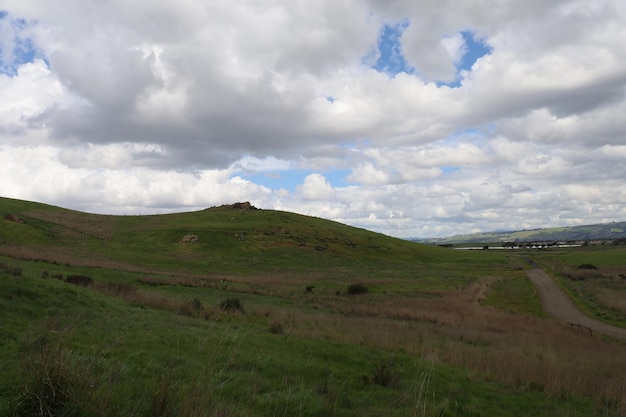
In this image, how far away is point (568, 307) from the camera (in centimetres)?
4128

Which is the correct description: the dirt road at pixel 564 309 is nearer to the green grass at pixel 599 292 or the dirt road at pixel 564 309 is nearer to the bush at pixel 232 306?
the green grass at pixel 599 292

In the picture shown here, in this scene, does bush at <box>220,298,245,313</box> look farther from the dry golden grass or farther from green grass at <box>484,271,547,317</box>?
green grass at <box>484,271,547,317</box>

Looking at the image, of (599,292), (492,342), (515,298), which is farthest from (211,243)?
(492,342)

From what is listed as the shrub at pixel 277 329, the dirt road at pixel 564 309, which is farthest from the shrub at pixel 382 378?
the dirt road at pixel 564 309

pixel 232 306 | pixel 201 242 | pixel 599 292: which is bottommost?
pixel 599 292

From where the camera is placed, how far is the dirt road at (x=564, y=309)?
30.5 m

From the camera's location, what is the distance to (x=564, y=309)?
4025 cm

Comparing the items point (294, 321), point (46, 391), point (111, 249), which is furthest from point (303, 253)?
point (46, 391)

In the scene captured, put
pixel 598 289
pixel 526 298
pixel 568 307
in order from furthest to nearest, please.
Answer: pixel 598 289, pixel 526 298, pixel 568 307

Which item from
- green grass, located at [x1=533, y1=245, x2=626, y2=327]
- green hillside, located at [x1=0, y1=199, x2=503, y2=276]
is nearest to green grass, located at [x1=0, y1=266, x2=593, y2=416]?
green grass, located at [x1=533, y1=245, x2=626, y2=327]

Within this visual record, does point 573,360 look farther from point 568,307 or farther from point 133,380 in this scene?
point 568,307

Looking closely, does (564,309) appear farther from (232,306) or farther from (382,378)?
(382,378)

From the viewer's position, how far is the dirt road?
30547 mm

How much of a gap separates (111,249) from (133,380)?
7309 centimetres
